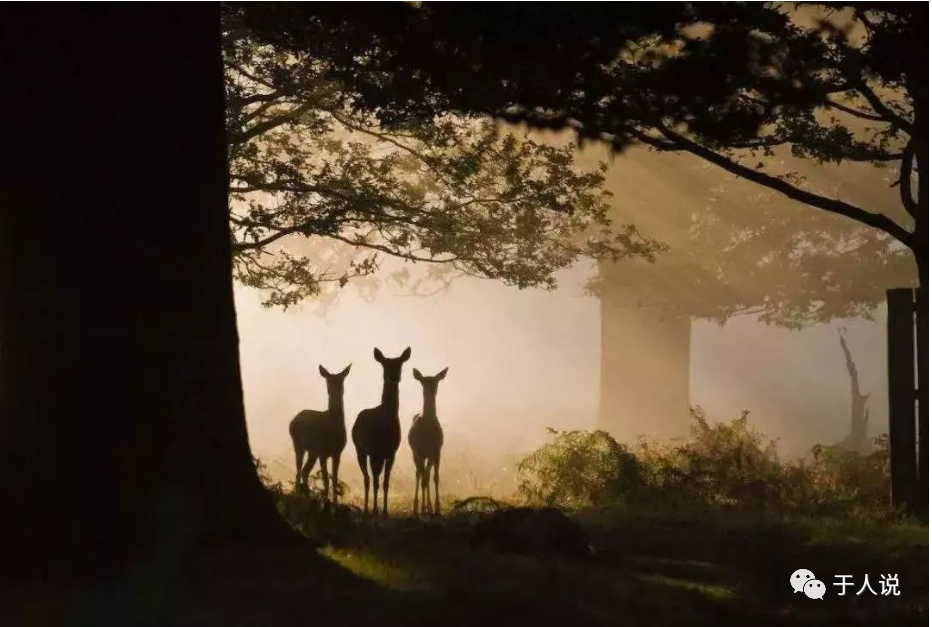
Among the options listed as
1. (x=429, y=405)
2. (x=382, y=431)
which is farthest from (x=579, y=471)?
(x=382, y=431)

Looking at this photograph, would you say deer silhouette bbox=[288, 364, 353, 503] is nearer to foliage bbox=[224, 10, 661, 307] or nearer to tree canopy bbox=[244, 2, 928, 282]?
foliage bbox=[224, 10, 661, 307]

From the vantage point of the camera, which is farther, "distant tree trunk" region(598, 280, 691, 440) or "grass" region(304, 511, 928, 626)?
"distant tree trunk" region(598, 280, 691, 440)

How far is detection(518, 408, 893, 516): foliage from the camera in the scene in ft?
47.3

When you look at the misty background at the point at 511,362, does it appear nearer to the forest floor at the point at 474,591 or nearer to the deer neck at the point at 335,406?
the deer neck at the point at 335,406

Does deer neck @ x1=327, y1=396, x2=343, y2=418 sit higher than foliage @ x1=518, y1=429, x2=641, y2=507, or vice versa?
deer neck @ x1=327, y1=396, x2=343, y2=418

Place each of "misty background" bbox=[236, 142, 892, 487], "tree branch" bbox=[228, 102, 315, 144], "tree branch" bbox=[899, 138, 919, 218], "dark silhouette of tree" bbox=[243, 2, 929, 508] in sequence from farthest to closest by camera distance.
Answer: "misty background" bbox=[236, 142, 892, 487]
"tree branch" bbox=[228, 102, 315, 144]
"tree branch" bbox=[899, 138, 919, 218]
"dark silhouette of tree" bbox=[243, 2, 929, 508]

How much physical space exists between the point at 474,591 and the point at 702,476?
8.91 m

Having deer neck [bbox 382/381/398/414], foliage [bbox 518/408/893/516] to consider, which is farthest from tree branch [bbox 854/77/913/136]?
deer neck [bbox 382/381/398/414]

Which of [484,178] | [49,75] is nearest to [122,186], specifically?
[49,75]

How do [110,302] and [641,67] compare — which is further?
[641,67]

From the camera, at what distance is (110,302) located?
793 centimetres

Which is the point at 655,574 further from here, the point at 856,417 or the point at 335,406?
the point at 856,417

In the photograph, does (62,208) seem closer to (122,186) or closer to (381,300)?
(122,186)

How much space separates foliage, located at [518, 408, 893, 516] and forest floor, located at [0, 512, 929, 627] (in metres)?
4.91
